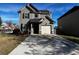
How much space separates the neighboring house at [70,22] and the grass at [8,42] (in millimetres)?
1222

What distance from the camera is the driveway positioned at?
227 inches

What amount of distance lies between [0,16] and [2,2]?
41 cm

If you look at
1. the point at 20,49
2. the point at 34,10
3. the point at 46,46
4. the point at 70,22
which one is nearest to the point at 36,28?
the point at 34,10

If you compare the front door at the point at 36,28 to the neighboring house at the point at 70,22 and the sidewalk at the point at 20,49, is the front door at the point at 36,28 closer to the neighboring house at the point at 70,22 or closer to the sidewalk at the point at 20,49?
the sidewalk at the point at 20,49

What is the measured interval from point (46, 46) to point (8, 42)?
1118 mm

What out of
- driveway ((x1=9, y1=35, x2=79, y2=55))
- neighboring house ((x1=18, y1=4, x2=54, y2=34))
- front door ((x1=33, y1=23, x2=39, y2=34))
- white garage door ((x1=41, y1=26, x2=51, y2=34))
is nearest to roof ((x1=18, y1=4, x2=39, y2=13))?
neighboring house ((x1=18, y1=4, x2=54, y2=34))

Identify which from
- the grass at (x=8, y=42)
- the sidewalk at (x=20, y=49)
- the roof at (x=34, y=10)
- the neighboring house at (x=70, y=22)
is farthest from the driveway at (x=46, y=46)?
the roof at (x=34, y=10)

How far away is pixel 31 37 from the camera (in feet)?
19.8

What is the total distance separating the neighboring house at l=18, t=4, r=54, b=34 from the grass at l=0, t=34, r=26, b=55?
0.33 m

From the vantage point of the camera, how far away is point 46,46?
233 inches

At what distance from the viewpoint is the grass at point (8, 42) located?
5.74 meters
